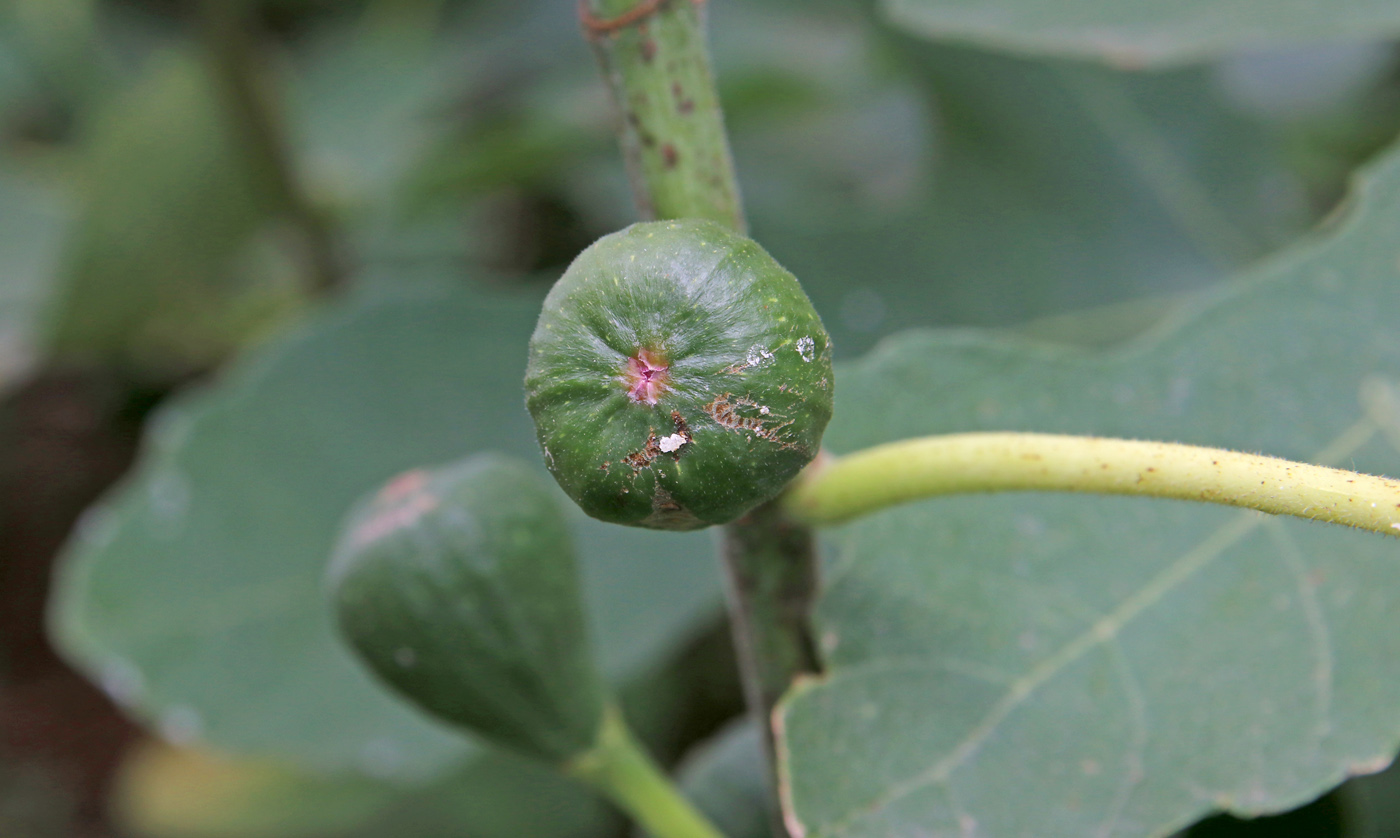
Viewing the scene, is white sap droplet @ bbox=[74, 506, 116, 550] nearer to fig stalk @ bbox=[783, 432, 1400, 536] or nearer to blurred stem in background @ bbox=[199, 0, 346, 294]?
blurred stem in background @ bbox=[199, 0, 346, 294]

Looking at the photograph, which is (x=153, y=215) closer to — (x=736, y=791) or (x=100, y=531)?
(x=100, y=531)

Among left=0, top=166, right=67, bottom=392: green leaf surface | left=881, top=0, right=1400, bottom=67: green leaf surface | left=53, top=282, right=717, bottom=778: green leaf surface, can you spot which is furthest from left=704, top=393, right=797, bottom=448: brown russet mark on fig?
left=0, top=166, right=67, bottom=392: green leaf surface

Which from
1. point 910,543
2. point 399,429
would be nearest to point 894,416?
point 910,543

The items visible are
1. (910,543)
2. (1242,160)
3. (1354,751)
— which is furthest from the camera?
(1242,160)

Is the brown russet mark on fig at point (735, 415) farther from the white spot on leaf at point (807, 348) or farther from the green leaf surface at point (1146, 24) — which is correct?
the green leaf surface at point (1146, 24)

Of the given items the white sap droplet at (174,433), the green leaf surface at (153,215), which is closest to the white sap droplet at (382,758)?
the white sap droplet at (174,433)

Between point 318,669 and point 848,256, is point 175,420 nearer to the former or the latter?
point 318,669

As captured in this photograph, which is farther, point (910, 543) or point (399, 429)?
point (399, 429)
